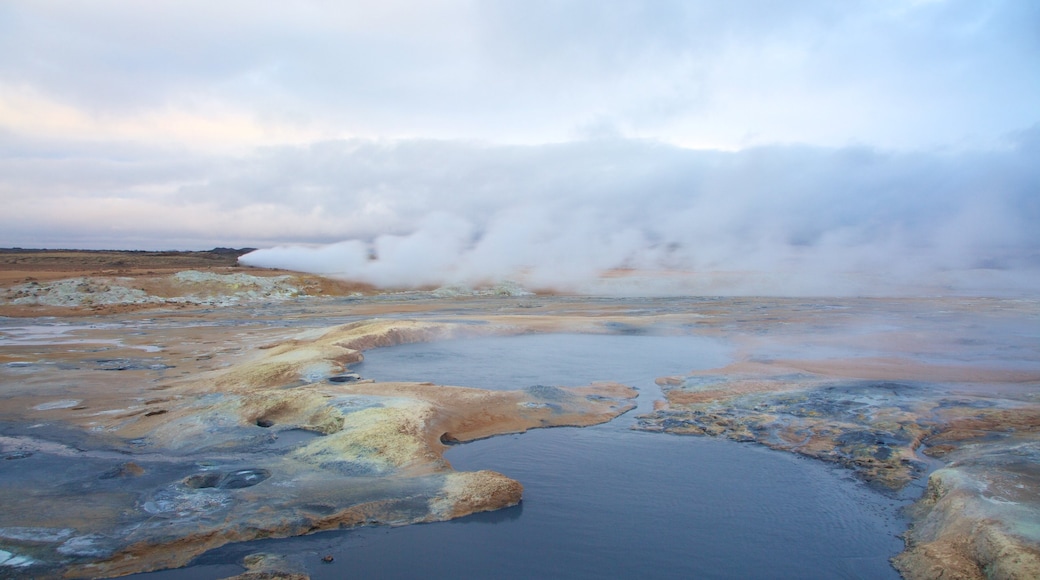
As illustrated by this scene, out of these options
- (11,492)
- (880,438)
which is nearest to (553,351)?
(880,438)

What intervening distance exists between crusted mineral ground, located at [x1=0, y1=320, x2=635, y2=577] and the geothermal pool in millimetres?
269

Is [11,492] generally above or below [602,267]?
below

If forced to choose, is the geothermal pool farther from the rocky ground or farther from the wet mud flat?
the rocky ground

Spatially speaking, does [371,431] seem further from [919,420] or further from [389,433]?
[919,420]

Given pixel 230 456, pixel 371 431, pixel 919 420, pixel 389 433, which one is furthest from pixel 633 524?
pixel 919 420

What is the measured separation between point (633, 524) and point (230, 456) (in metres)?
4.16

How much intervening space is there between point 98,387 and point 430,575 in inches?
321

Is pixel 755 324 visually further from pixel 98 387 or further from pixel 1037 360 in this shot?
pixel 98 387

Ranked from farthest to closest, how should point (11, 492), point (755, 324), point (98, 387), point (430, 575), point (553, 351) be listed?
point (755, 324), point (553, 351), point (98, 387), point (11, 492), point (430, 575)

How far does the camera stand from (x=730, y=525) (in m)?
5.02

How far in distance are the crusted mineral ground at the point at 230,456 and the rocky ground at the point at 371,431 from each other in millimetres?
25

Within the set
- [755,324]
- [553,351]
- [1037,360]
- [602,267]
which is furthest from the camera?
[602,267]

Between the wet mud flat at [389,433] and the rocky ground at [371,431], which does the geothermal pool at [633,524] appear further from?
the rocky ground at [371,431]

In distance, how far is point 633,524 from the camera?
5.03 m
